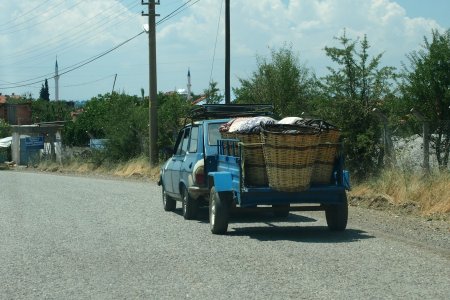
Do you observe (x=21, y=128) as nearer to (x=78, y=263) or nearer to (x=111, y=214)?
Answer: (x=111, y=214)

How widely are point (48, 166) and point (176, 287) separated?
43459mm

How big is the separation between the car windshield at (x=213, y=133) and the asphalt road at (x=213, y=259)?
5.14 ft

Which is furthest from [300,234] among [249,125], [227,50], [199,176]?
[227,50]

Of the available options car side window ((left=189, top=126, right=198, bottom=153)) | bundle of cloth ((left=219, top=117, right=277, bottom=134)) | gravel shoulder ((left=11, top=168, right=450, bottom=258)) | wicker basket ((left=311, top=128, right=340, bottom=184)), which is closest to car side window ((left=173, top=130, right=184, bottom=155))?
car side window ((left=189, top=126, right=198, bottom=153))

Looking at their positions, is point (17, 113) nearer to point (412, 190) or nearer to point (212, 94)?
point (212, 94)

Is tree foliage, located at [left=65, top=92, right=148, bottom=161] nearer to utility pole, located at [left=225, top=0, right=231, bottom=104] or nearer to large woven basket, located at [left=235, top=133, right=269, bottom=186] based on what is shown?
utility pole, located at [left=225, top=0, right=231, bottom=104]

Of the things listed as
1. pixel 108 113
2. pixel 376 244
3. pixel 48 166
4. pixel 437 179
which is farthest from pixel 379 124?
pixel 48 166

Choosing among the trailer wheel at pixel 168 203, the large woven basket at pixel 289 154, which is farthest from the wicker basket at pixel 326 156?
the trailer wheel at pixel 168 203

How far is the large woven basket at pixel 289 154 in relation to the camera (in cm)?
1162

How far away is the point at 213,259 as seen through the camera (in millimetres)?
10227

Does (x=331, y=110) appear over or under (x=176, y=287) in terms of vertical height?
over

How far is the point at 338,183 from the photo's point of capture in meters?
12.4

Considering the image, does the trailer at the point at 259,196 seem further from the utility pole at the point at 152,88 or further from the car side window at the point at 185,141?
the utility pole at the point at 152,88

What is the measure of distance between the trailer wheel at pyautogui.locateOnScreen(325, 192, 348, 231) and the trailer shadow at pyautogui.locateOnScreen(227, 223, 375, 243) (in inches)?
4.5
